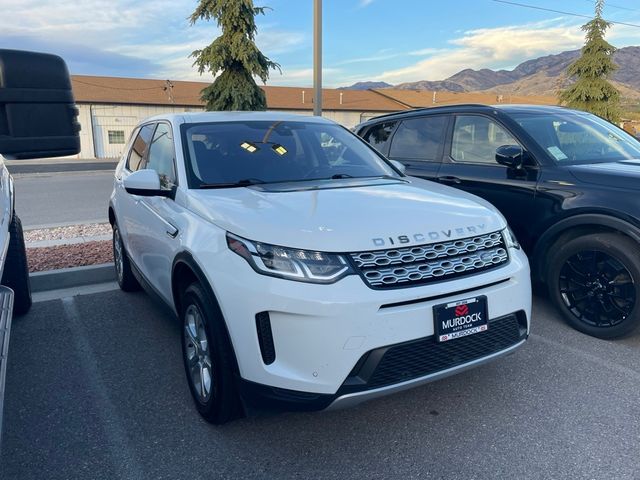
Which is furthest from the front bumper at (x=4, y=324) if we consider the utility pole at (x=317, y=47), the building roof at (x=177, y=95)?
the building roof at (x=177, y=95)

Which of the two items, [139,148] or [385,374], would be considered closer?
[385,374]

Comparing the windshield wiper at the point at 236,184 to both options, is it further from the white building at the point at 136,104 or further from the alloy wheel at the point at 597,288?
the white building at the point at 136,104

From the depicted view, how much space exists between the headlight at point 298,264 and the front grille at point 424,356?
40 centimetres

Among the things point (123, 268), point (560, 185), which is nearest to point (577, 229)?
point (560, 185)

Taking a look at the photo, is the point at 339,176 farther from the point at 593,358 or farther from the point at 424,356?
the point at 593,358

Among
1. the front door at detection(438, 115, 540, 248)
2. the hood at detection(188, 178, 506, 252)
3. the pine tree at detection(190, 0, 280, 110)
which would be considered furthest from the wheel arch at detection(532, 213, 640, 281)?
the pine tree at detection(190, 0, 280, 110)

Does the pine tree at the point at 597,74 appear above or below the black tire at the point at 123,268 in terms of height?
above

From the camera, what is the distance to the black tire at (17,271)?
4.04 metres

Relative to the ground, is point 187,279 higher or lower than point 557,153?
lower

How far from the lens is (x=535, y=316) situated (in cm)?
433

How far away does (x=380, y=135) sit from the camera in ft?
20.0

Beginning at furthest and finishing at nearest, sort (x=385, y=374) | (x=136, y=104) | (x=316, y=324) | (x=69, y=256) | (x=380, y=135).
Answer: (x=136, y=104)
(x=380, y=135)
(x=69, y=256)
(x=385, y=374)
(x=316, y=324)

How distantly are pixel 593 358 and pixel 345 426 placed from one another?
6.29 ft

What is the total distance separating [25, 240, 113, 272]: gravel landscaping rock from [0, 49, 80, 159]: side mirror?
393 cm
